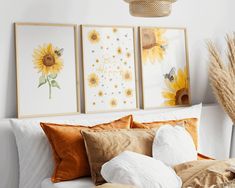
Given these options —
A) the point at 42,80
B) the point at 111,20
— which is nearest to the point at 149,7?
the point at 111,20

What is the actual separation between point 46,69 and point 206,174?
1396 millimetres

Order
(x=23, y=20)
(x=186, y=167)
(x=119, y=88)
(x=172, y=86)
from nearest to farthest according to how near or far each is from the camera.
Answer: (x=186, y=167) → (x=23, y=20) → (x=119, y=88) → (x=172, y=86)

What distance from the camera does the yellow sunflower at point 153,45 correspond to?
3.58 meters

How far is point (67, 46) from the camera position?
10.8ft

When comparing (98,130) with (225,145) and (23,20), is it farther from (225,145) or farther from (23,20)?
(225,145)

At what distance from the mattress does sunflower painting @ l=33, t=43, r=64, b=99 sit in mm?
695

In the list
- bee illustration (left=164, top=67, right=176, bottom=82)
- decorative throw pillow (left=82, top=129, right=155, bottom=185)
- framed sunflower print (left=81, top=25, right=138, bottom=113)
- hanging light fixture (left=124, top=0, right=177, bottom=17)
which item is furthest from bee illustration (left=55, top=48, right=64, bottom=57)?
bee illustration (left=164, top=67, right=176, bottom=82)

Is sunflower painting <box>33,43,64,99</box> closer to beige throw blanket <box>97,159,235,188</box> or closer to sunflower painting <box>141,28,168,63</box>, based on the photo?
sunflower painting <box>141,28,168,63</box>

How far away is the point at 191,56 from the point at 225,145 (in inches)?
32.1

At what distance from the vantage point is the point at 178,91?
3.73 m

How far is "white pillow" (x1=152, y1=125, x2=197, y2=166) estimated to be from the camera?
9.35 feet

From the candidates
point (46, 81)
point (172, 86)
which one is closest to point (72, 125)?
point (46, 81)

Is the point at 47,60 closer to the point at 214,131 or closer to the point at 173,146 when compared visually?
the point at 173,146

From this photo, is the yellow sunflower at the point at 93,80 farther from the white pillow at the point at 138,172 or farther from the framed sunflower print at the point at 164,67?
the white pillow at the point at 138,172
